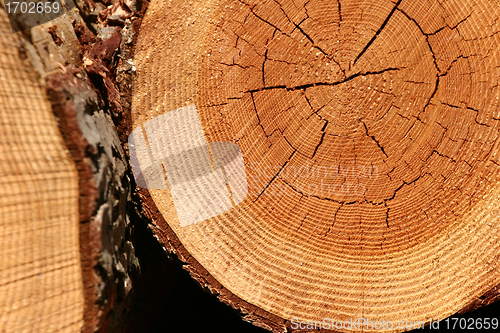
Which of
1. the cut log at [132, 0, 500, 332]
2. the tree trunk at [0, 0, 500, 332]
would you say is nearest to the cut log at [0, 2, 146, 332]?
the tree trunk at [0, 0, 500, 332]

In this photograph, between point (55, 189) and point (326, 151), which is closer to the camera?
point (55, 189)

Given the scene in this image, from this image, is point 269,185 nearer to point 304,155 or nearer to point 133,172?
point 304,155

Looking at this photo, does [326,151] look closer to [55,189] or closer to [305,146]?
[305,146]

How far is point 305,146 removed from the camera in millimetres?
1334

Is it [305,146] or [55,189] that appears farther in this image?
[305,146]


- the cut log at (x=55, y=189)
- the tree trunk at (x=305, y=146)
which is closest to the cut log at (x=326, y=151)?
the tree trunk at (x=305, y=146)

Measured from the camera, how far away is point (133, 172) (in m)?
1.41

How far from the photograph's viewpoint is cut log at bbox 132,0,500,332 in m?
1.29

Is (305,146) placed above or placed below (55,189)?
below

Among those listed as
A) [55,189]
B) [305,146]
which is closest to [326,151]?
[305,146]

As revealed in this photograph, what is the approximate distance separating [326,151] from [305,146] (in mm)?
88

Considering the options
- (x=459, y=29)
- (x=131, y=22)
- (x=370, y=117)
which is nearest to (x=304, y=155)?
(x=370, y=117)

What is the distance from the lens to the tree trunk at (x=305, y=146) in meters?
1.29

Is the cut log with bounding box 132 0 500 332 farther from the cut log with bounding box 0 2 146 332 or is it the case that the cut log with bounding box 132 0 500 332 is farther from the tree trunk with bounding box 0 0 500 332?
the cut log with bounding box 0 2 146 332
